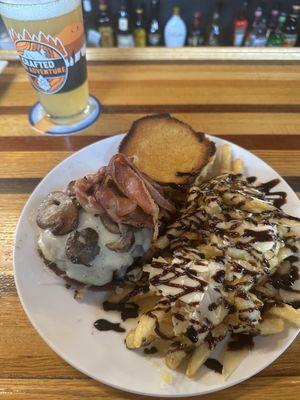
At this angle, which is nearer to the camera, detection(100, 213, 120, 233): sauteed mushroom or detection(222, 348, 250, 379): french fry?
detection(222, 348, 250, 379): french fry

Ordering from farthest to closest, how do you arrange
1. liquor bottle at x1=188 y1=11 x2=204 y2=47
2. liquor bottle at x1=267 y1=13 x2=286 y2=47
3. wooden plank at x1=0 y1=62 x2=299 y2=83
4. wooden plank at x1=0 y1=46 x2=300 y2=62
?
liquor bottle at x1=188 y1=11 x2=204 y2=47, liquor bottle at x1=267 y1=13 x2=286 y2=47, wooden plank at x1=0 y1=46 x2=300 y2=62, wooden plank at x1=0 y1=62 x2=299 y2=83

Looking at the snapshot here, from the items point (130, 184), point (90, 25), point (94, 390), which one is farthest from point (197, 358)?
point (90, 25)

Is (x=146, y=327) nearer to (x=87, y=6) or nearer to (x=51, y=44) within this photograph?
(x=51, y=44)

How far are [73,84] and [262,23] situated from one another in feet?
7.42

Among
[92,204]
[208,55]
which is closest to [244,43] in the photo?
[208,55]

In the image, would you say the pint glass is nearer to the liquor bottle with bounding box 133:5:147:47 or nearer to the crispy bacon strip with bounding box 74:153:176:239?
the crispy bacon strip with bounding box 74:153:176:239

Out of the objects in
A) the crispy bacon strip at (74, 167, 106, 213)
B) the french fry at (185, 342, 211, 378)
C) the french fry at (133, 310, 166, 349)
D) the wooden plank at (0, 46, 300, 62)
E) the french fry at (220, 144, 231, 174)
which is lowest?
the french fry at (185, 342, 211, 378)

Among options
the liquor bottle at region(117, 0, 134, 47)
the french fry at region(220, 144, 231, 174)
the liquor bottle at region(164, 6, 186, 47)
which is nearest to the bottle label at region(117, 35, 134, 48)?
the liquor bottle at region(117, 0, 134, 47)

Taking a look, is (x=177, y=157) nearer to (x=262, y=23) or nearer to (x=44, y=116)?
(x=44, y=116)

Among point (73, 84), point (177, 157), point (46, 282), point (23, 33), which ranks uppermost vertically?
point (23, 33)

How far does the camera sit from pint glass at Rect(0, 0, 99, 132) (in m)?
1.48

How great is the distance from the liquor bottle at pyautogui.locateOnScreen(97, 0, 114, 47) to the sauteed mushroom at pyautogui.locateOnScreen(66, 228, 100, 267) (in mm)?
2596

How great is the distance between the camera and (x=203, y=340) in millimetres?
976

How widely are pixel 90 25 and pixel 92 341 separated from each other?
3.16 metres
